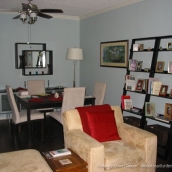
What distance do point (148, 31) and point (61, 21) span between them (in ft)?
9.21

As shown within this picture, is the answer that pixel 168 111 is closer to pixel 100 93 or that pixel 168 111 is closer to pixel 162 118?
pixel 162 118

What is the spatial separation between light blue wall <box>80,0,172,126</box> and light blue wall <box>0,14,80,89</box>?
36cm

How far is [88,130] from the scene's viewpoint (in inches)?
115

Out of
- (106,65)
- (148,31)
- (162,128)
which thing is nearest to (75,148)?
(162,128)

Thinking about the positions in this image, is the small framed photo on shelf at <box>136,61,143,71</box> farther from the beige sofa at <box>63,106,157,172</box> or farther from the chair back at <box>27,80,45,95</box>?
the chair back at <box>27,80,45,95</box>

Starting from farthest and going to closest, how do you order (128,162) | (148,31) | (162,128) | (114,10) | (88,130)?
(114,10)
(148,31)
(162,128)
(88,130)
(128,162)

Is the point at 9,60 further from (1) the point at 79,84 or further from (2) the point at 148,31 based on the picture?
(2) the point at 148,31

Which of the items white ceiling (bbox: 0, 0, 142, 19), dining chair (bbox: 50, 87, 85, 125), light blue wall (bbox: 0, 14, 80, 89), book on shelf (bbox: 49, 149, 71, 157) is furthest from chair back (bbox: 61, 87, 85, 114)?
light blue wall (bbox: 0, 14, 80, 89)

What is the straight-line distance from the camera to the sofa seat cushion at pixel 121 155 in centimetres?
250

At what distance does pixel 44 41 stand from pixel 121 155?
13.9 feet

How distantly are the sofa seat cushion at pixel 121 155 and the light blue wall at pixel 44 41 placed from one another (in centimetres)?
373

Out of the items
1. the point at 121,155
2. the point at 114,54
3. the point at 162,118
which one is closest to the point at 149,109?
the point at 162,118

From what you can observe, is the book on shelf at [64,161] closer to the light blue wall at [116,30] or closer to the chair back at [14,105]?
the chair back at [14,105]

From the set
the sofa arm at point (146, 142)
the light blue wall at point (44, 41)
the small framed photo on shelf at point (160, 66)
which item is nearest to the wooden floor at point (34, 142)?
the sofa arm at point (146, 142)
